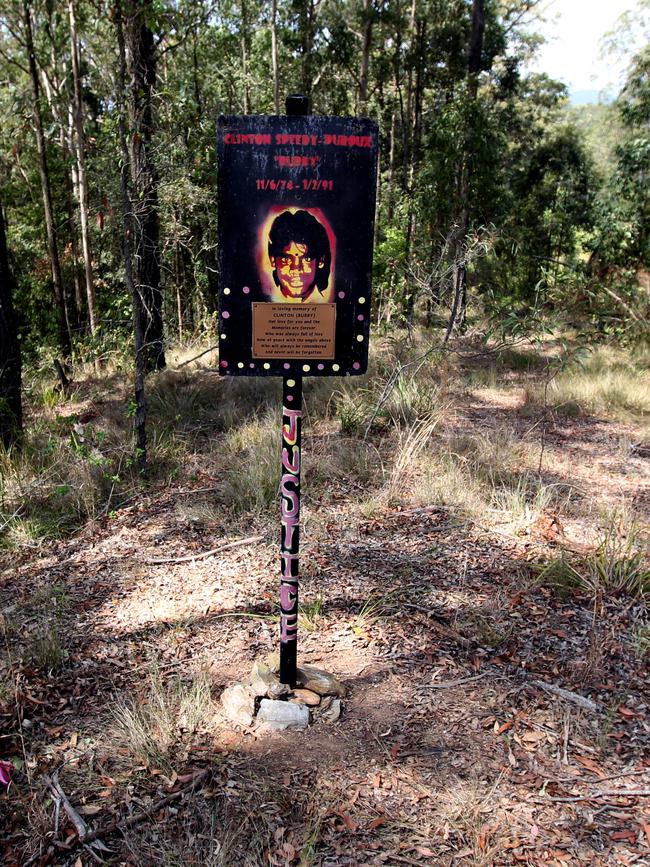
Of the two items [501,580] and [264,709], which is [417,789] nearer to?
[264,709]

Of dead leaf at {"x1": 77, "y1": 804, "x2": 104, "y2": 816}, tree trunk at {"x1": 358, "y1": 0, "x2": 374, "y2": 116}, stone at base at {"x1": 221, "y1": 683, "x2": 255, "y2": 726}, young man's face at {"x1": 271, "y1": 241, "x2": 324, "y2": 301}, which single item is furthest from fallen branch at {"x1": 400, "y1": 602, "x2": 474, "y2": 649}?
tree trunk at {"x1": 358, "y1": 0, "x2": 374, "y2": 116}

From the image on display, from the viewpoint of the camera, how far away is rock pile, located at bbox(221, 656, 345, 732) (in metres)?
2.82

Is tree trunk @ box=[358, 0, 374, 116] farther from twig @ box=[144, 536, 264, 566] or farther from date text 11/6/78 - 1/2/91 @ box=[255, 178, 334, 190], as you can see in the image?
date text 11/6/78 - 1/2/91 @ box=[255, 178, 334, 190]

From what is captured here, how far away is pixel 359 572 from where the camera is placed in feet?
13.3

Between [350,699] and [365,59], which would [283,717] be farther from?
[365,59]

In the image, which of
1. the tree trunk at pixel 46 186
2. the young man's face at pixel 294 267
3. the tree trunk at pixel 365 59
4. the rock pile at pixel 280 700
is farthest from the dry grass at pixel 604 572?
the tree trunk at pixel 365 59

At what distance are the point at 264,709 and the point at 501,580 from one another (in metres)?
1.75

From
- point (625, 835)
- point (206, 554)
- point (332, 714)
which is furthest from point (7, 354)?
point (625, 835)

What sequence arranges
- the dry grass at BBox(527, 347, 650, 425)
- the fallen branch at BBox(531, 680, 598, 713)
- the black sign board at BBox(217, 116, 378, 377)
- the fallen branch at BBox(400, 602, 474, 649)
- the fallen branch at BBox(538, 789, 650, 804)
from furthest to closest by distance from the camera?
the dry grass at BBox(527, 347, 650, 425) < the fallen branch at BBox(400, 602, 474, 649) < the fallen branch at BBox(531, 680, 598, 713) < the fallen branch at BBox(538, 789, 650, 804) < the black sign board at BBox(217, 116, 378, 377)

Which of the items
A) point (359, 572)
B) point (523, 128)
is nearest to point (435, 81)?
point (523, 128)

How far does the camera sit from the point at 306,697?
9.52ft

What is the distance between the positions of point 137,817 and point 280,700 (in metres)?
0.72

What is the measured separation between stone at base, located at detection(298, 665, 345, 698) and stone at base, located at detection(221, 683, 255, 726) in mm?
237

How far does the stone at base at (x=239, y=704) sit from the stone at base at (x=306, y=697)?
0.18 metres
